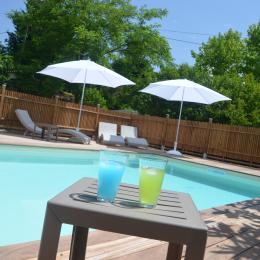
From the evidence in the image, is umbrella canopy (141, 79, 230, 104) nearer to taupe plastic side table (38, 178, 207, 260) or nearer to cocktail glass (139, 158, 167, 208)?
cocktail glass (139, 158, 167, 208)

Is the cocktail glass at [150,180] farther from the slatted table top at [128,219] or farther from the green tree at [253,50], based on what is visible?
the green tree at [253,50]

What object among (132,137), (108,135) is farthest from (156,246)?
(132,137)

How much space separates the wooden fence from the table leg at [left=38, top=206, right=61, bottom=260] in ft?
42.1

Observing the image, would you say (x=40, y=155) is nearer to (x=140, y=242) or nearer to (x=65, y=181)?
(x=65, y=181)

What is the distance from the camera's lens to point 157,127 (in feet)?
56.4

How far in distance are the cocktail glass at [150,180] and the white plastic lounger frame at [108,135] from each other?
1323 cm

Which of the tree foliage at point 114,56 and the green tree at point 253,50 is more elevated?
the green tree at point 253,50

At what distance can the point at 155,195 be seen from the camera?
1564mm

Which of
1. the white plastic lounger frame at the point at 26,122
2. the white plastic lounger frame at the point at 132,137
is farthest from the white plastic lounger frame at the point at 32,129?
the white plastic lounger frame at the point at 132,137

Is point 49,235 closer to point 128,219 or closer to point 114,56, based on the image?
point 128,219

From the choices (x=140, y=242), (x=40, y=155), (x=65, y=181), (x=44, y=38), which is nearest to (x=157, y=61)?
(x=44, y=38)

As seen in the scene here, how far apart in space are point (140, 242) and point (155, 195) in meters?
1.45

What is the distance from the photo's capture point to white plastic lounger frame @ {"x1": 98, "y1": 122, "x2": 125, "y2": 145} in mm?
14891

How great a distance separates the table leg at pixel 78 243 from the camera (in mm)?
1864
